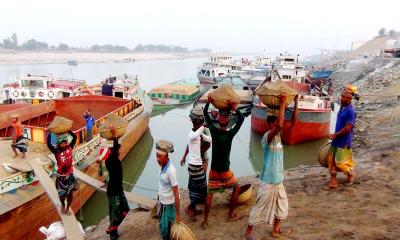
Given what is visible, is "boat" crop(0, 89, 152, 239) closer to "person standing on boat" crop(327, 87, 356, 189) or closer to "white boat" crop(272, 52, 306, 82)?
"person standing on boat" crop(327, 87, 356, 189)

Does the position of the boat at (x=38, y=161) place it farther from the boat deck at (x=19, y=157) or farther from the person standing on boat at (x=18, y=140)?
the person standing on boat at (x=18, y=140)

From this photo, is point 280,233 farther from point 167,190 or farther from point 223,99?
point 223,99

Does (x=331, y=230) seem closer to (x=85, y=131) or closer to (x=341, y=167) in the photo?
(x=341, y=167)

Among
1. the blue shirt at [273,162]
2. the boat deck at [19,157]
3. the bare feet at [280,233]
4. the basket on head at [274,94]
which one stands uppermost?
the basket on head at [274,94]

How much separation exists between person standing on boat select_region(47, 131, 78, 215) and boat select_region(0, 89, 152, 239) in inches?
85.4

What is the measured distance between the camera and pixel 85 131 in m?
11.3

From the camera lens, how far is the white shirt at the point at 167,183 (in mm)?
4180

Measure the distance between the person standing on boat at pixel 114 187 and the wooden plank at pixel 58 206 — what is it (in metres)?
0.53

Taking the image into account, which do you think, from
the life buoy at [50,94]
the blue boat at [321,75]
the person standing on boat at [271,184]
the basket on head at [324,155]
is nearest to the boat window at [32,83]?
the life buoy at [50,94]

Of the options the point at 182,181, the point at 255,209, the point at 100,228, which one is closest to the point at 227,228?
the point at 255,209

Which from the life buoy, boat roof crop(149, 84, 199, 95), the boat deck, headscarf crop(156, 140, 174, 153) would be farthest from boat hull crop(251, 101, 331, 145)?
boat roof crop(149, 84, 199, 95)

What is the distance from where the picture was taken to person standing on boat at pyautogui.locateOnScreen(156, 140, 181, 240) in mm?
4156

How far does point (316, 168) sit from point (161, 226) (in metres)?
4.76

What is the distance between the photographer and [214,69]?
129 feet
